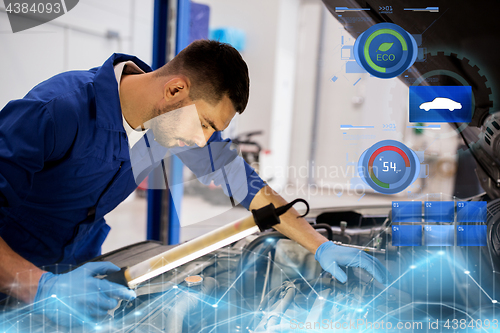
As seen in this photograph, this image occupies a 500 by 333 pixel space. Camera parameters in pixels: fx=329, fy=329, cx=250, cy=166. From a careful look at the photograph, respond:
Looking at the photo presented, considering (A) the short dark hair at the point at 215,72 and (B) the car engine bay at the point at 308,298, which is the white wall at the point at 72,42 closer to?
(A) the short dark hair at the point at 215,72

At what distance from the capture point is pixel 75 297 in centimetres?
66

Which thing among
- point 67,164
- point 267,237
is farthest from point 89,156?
point 267,237

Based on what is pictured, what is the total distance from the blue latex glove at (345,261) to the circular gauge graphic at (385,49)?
1.38 feet

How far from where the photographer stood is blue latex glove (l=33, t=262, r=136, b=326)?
2.08ft

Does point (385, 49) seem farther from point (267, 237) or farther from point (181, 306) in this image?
point (181, 306)

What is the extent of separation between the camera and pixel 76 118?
2.43 feet

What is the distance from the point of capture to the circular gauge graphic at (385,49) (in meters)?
0.69

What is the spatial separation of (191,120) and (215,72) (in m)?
0.13

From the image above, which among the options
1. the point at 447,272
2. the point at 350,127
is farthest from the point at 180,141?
the point at 447,272

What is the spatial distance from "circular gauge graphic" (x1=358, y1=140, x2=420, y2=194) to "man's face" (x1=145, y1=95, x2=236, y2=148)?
33cm

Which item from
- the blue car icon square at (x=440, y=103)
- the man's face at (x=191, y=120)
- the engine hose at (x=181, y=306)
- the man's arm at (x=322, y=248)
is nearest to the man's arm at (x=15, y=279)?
the engine hose at (x=181, y=306)

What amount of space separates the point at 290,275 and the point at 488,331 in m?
0.42

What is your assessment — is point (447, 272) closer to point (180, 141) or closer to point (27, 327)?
point (180, 141)

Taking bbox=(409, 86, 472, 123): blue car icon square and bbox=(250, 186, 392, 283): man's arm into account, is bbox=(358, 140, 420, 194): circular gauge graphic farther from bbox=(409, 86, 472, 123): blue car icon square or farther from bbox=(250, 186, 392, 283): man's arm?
bbox=(250, 186, 392, 283): man's arm
